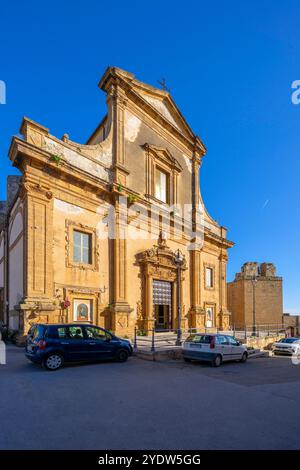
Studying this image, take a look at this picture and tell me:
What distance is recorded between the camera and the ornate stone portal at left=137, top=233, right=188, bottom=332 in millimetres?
19062

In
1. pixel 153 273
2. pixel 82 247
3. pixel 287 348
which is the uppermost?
pixel 82 247

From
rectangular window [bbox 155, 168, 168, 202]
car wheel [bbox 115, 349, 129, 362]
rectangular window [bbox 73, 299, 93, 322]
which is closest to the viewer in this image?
car wheel [bbox 115, 349, 129, 362]

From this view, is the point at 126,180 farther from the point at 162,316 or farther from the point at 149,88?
the point at 162,316

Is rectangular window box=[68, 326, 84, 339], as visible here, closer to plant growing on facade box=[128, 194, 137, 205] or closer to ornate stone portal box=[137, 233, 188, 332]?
ornate stone portal box=[137, 233, 188, 332]

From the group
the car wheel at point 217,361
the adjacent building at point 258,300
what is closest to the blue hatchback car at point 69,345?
the car wheel at point 217,361

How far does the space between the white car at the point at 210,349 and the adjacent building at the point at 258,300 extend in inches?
1070

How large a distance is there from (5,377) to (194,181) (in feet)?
68.1

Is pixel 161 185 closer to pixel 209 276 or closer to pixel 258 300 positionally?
pixel 209 276

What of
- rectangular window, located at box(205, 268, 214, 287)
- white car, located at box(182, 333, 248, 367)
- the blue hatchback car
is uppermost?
rectangular window, located at box(205, 268, 214, 287)

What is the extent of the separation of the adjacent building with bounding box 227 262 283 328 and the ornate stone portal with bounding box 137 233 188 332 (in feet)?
65.4

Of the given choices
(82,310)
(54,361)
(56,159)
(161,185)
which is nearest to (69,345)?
(54,361)

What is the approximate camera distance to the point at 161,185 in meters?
23.1

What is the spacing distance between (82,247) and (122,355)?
638 centimetres

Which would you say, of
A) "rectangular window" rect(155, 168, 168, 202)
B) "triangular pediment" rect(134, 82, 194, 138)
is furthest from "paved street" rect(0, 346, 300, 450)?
"triangular pediment" rect(134, 82, 194, 138)
